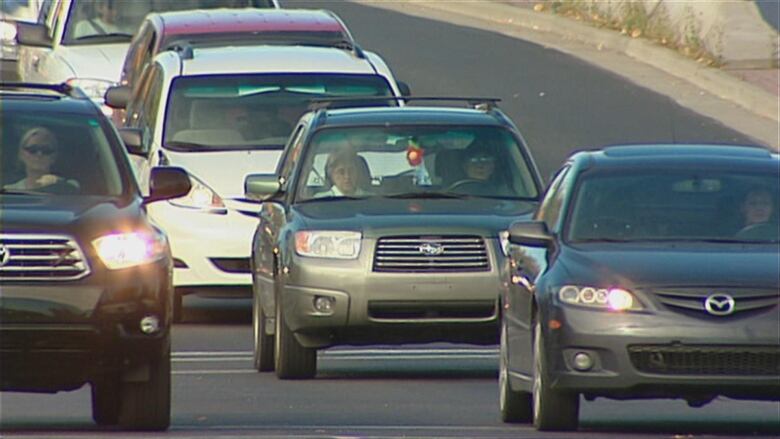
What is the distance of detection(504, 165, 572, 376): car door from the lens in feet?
43.1

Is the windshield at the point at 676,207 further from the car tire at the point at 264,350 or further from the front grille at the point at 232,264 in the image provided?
the front grille at the point at 232,264

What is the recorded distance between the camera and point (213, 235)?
1875 centimetres

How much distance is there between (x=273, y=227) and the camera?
16.9 m

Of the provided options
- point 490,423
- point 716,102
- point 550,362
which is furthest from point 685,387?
point 716,102

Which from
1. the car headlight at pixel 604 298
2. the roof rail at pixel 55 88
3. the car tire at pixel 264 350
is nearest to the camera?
the car headlight at pixel 604 298

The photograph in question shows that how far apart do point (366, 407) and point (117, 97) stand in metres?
8.21

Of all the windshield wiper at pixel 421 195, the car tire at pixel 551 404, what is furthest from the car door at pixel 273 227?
the car tire at pixel 551 404

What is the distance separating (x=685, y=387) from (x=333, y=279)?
3790mm

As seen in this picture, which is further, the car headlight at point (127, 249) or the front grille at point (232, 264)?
the front grille at point (232, 264)

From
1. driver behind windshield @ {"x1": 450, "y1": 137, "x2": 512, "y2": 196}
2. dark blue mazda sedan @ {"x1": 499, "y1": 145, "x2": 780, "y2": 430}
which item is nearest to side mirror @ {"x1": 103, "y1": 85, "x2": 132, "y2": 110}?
driver behind windshield @ {"x1": 450, "y1": 137, "x2": 512, "y2": 196}

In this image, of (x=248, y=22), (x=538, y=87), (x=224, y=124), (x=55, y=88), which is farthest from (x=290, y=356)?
(x=538, y=87)

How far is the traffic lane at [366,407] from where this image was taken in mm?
12891

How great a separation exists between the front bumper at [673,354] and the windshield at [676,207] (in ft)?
2.96

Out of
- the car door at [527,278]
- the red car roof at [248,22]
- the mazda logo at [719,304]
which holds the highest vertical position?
the mazda logo at [719,304]
